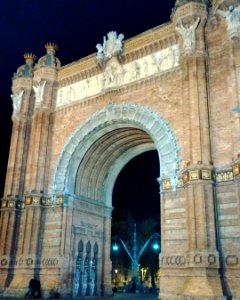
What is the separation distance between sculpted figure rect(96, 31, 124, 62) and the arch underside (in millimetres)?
3074

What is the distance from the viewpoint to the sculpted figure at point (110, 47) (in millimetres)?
20656

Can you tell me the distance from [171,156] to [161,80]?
428 centimetres

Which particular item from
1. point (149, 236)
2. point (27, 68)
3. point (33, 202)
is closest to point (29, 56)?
point (27, 68)

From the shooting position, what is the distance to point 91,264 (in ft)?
70.0

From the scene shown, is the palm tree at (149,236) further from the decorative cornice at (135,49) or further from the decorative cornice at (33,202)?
the decorative cornice at (135,49)

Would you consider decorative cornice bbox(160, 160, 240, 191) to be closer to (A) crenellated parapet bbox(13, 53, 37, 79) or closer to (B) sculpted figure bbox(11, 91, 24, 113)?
(B) sculpted figure bbox(11, 91, 24, 113)

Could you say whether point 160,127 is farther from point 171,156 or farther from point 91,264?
point 91,264

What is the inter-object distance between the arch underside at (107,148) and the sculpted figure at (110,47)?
3.07m

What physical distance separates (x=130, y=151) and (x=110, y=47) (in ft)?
21.3

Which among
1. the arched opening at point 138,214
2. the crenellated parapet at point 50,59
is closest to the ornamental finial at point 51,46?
the crenellated parapet at point 50,59

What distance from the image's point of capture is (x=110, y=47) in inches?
827

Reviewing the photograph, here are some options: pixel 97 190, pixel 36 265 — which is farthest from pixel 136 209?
pixel 36 265

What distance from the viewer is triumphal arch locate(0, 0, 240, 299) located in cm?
1480

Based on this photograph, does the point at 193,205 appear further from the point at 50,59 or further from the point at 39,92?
the point at 50,59
